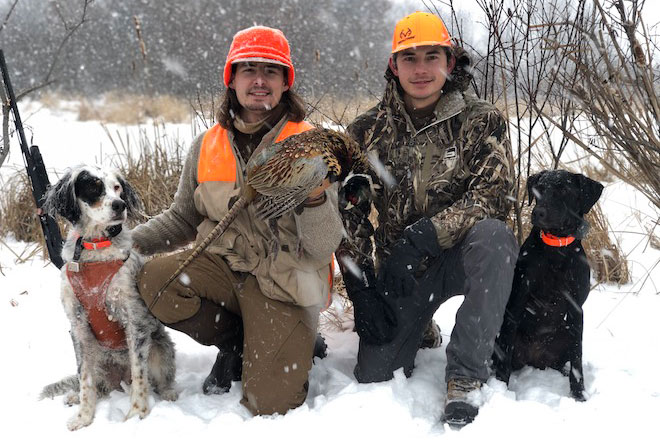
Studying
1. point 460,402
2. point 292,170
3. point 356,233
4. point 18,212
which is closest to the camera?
point 292,170

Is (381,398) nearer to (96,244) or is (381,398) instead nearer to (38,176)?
(96,244)

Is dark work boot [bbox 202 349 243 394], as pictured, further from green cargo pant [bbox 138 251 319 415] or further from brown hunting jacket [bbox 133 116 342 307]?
brown hunting jacket [bbox 133 116 342 307]

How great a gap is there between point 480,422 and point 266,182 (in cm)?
138

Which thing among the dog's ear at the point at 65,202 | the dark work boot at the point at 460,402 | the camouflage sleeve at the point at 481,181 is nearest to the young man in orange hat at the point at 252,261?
the dog's ear at the point at 65,202

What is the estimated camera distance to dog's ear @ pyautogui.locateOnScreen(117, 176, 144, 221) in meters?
2.73

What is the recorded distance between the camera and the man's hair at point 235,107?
2.90 m

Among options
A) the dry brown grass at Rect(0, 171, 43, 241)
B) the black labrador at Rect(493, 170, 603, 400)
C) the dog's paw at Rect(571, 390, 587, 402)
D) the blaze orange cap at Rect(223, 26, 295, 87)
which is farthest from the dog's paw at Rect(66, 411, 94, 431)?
the dry brown grass at Rect(0, 171, 43, 241)

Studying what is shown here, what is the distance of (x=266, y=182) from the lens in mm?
2404

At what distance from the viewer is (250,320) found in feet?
9.36

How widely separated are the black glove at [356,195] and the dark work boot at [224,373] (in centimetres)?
102

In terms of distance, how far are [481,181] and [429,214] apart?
1.11 feet

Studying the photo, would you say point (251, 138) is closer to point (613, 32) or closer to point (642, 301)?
point (613, 32)

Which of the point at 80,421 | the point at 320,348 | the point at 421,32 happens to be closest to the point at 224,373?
the point at 320,348

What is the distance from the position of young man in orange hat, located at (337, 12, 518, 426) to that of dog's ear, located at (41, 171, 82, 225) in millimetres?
1341
